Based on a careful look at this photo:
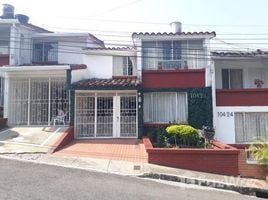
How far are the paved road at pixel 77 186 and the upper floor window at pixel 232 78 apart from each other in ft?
41.5

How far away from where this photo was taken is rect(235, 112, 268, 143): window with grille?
18141 mm

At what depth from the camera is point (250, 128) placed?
18250mm

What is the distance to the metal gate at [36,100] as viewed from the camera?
18.8 meters

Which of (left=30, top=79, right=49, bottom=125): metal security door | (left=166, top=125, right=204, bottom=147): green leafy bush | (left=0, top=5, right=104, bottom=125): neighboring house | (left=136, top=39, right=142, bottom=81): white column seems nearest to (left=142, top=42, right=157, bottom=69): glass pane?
(left=136, top=39, right=142, bottom=81): white column

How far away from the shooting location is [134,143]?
53.4ft

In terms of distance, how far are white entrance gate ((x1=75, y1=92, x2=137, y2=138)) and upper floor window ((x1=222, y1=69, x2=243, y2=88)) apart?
6.65m

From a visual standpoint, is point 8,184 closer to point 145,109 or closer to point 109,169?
point 109,169

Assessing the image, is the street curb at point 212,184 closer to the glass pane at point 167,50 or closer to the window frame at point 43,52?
the glass pane at point 167,50

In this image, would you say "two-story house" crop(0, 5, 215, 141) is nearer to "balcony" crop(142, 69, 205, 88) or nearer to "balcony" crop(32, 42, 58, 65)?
"balcony" crop(142, 69, 205, 88)

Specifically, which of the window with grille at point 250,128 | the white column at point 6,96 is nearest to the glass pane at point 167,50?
the window with grille at point 250,128

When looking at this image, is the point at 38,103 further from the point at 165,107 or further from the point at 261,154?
the point at 261,154

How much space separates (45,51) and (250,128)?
13568mm

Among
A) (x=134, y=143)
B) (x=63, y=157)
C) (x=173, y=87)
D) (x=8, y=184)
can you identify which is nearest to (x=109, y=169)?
(x=63, y=157)

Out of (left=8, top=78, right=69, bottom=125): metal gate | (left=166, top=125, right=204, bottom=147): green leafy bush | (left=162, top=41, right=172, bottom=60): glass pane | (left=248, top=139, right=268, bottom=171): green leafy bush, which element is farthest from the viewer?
(left=162, top=41, right=172, bottom=60): glass pane
